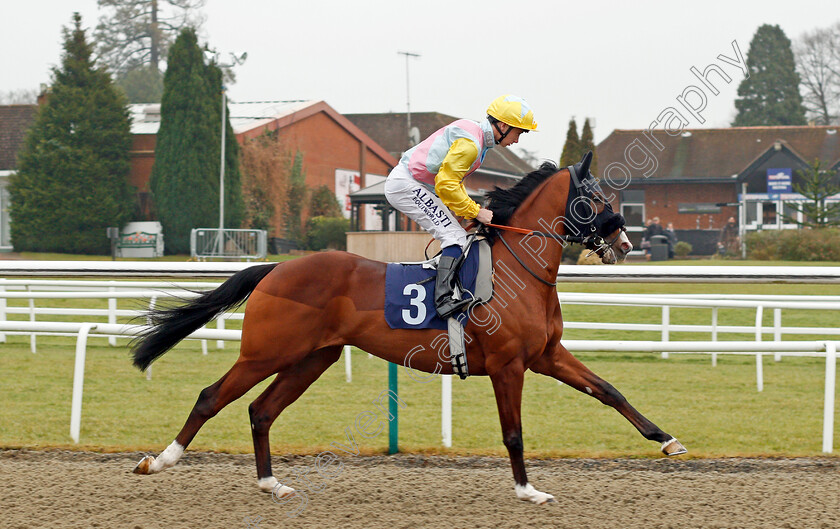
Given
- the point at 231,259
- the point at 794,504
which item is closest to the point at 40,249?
the point at 231,259

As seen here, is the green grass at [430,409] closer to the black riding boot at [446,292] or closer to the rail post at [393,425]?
the rail post at [393,425]

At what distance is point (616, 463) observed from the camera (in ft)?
14.6

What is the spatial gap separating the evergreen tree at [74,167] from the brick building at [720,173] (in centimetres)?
1546

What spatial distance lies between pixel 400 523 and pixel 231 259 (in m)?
16.1

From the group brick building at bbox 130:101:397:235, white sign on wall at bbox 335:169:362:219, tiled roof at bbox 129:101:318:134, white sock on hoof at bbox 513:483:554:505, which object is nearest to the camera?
white sock on hoof at bbox 513:483:554:505

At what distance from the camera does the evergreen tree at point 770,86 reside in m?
41.8

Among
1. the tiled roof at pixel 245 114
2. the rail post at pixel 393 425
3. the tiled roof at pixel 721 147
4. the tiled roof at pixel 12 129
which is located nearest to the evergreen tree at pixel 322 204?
the tiled roof at pixel 245 114

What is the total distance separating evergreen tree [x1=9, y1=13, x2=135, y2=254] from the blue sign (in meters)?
19.0

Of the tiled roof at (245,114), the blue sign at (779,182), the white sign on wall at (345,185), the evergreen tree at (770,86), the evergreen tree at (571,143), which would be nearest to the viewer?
the evergreen tree at (571,143)

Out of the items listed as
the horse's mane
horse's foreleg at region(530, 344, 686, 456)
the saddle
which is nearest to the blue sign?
the horse's mane

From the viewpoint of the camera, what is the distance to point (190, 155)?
2178 cm

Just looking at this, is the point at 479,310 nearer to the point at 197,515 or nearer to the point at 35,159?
the point at 197,515

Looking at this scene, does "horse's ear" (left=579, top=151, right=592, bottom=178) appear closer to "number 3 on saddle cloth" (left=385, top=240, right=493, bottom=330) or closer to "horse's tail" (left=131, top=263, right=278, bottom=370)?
"number 3 on saddle cloth" (left=385, top=240, right=493, bottom=330)

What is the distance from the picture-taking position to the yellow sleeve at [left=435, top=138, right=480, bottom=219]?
3.73 meters
